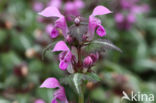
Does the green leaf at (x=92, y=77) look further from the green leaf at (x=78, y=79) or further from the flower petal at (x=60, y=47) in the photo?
the flower petal at (x=60, y=47)

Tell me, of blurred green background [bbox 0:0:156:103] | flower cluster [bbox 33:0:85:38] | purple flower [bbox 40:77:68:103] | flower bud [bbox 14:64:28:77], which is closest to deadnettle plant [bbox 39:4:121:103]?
purple flower [bbox 40:77:68:103]

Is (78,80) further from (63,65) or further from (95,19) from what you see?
(95,19)

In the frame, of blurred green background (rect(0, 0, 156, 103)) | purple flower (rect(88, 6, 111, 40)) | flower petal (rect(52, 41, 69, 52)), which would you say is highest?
purple flower (rect(88, 6, 111, 40))

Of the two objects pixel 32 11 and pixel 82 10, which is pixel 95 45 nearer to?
pixel 82 10

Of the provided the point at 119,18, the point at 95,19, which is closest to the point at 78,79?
the point at 95,19

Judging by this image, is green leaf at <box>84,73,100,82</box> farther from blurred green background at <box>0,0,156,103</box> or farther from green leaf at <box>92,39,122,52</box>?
blurred green background at <box>0,0,156,103</box>

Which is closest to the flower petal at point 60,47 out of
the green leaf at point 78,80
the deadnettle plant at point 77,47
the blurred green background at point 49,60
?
the deadnettle plant at point 77,47
